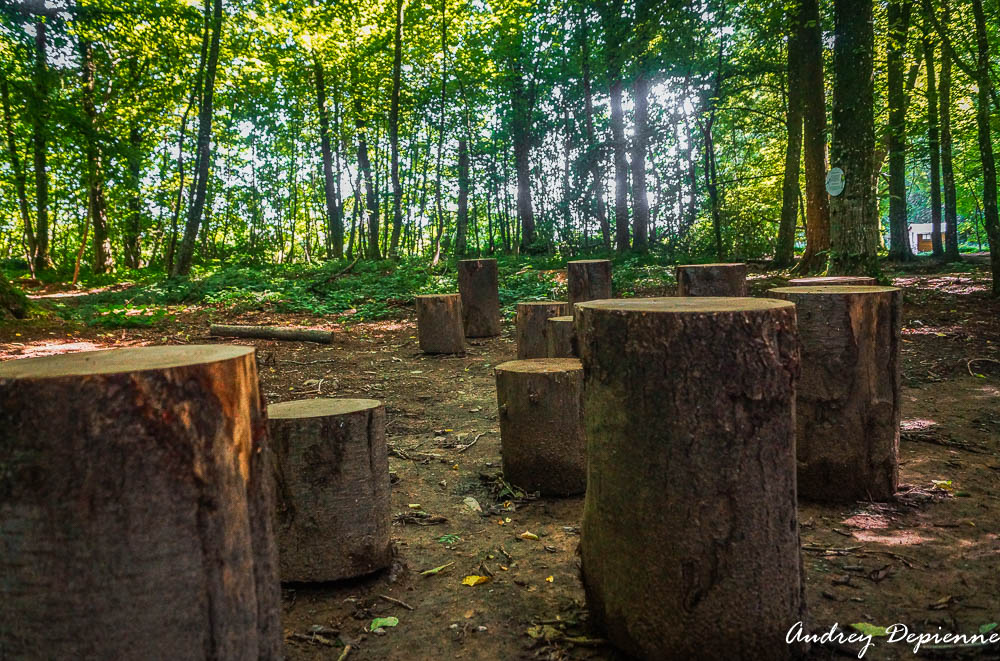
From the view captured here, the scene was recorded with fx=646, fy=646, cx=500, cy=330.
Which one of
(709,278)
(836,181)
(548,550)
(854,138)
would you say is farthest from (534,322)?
(854,138)

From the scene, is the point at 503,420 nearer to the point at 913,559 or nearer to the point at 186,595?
the point at 913,559

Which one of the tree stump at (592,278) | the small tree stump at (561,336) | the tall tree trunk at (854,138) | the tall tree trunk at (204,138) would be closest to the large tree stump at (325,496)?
the small tree stump at (561,336)

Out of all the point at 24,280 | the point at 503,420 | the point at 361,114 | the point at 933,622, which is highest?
the point at 361,114

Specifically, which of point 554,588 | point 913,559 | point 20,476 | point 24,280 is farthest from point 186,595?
point 24,280

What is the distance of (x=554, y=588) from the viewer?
2674 millimetres

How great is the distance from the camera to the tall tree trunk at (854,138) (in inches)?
322

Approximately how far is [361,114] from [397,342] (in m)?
14.1

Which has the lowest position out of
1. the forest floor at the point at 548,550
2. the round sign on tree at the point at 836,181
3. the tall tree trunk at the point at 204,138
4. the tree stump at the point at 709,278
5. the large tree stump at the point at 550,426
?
the forest floor at the point at 548,550

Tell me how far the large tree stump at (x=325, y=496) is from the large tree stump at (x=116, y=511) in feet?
3.64

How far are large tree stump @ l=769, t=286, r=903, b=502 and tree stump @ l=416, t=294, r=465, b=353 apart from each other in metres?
5.14

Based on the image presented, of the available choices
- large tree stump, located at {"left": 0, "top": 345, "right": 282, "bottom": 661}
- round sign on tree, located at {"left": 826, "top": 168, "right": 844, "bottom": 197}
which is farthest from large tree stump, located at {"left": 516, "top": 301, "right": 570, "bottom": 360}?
large tree stump, located at {"left": 0, "top": 345, "right": 282, "bottom": 661}

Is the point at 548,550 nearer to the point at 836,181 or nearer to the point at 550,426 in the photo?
the point at 550,426

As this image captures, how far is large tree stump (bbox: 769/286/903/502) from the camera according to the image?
10.9ft

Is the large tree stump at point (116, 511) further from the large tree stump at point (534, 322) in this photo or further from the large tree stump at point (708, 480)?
the large tree stump at point (534, 322)
